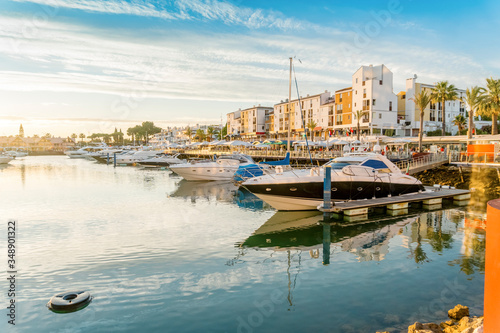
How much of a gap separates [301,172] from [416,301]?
12.2m

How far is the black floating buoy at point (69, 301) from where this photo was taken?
28.1 ft

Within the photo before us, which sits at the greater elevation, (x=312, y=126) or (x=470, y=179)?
(x=312, y=126)

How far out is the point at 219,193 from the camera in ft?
99.8

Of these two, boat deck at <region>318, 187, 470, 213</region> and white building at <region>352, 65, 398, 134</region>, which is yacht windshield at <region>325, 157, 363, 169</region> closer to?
boat deck at <region>318, 187, 470, 213</region>

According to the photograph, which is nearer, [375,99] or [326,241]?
[326,241]

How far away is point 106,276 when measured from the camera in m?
10.7

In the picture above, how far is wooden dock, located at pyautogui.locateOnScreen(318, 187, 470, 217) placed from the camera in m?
19.2

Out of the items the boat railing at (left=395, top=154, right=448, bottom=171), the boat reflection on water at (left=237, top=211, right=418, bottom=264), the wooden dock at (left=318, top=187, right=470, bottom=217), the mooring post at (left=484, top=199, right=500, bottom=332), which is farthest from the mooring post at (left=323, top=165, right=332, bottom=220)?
the boat railing at (left=395, top=154, right=448, bottom=171)

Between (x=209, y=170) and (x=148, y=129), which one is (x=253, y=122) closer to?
(x=209, y=170)

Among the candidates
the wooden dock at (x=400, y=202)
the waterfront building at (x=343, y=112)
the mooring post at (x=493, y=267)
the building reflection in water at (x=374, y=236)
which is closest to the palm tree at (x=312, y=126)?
the waterfront building at (x=343, y=112)

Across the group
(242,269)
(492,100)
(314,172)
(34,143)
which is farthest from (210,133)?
(242,269)

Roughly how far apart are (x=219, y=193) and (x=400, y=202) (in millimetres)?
15571

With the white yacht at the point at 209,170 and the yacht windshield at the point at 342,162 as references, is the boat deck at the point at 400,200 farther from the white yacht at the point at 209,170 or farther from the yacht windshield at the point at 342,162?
the white yacht at the point at 209,170

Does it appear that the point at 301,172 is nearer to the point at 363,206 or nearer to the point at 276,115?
the point at 363,206
